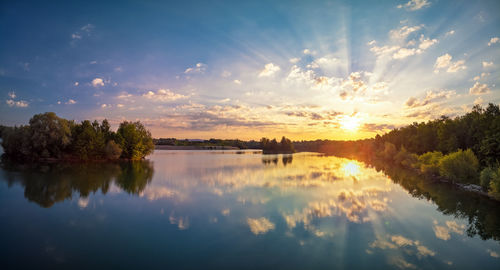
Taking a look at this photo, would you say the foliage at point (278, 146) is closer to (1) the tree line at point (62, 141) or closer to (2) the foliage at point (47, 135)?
(1) the tree line at point (62, 141)

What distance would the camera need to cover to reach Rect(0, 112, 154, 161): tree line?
147ft

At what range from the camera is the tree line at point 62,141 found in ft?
147

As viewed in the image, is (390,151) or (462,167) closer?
(462,167)

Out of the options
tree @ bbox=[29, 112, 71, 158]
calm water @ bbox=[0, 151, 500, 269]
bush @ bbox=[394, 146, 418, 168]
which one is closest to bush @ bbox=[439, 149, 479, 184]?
calm water @ bbox=[0, 151, 500, 269]

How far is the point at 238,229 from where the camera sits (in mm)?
12273

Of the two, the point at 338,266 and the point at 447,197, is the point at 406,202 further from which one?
the point at 338,266

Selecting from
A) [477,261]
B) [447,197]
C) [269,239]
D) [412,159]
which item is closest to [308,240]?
[269,239]

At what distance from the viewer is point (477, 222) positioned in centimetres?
1549

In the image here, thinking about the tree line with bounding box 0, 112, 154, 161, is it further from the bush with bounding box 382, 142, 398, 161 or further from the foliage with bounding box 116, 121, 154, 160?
the bush with bounding box 382, 142, 398, 161

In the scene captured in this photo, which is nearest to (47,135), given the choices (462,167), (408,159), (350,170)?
(350,170)

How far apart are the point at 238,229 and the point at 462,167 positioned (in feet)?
107

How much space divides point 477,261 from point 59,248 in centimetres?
1702

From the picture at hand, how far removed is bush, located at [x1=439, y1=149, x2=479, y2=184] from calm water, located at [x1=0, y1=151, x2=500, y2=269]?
9.85 metres

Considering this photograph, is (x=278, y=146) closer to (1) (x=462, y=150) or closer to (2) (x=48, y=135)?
(1) (x=462, y=150)
